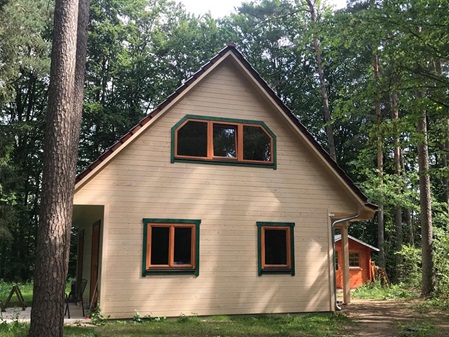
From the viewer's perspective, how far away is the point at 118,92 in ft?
96.0

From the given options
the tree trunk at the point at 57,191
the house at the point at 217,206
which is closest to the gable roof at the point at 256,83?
the house at the point at 217,206

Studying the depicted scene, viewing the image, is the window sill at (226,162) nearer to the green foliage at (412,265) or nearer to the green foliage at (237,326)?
the green foliage at (237,326)

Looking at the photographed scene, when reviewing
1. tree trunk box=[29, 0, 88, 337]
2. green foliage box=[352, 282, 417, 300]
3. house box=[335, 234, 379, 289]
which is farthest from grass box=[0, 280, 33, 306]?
house box=[335, 234, 379, 289]

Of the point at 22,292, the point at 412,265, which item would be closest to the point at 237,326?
the point at 412,265

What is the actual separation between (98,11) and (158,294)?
72.2 ft

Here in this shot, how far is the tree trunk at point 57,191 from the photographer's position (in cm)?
604

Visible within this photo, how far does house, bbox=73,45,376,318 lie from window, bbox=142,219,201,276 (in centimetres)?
2

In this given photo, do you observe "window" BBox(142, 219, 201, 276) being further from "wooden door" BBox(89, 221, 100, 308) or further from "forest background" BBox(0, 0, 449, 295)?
"forest background" BBox(0, 0, 449, 295)

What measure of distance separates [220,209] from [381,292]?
10151 millimetres

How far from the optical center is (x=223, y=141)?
11711 millimetres

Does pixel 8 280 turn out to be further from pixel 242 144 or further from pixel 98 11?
pixel 242 144

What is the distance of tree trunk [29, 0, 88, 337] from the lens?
19.8 ft

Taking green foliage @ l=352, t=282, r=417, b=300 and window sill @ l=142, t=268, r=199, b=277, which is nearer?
window sill @ l=142, t=268, r=199, b=277

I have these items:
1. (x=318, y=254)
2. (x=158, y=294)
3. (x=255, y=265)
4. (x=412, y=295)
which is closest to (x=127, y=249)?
(x=158, y=294)
